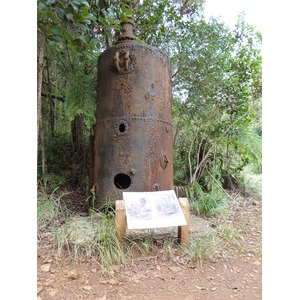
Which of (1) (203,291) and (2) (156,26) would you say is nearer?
(1) (203,291)

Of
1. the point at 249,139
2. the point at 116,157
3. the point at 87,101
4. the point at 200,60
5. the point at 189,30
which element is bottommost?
the point at 116,157

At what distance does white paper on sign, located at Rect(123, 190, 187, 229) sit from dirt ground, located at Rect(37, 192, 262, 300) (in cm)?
46

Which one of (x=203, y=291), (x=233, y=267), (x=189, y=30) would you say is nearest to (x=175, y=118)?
(x=189, y=30)

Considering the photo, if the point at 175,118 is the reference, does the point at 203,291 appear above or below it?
below

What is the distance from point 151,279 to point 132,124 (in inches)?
78.8

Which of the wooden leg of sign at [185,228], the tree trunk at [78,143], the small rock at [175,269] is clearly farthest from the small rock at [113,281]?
the tree trunk at [78,143]

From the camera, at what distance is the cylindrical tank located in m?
3.53

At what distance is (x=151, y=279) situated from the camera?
2385 mm

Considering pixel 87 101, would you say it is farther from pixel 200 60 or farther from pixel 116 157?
pixel 200 60

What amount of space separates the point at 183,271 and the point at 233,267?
0.60 metres

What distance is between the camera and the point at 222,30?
5.91 meters

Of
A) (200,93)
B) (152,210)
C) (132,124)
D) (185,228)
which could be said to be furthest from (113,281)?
(200,93)

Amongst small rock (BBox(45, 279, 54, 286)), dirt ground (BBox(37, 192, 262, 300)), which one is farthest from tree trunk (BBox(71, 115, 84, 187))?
small rock (BBox(45, 279, 54, 286))

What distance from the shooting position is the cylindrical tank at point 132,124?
11.6 ft
